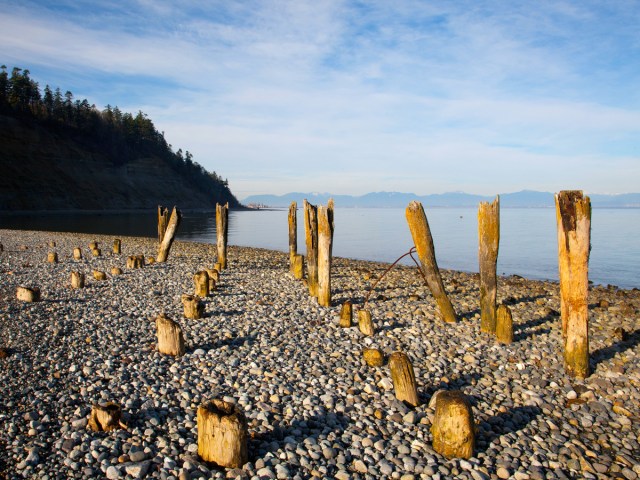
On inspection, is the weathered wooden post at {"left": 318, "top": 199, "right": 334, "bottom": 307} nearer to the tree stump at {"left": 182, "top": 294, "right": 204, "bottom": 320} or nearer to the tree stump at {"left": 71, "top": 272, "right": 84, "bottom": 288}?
the tree stump at {"left": 182, "top": 294, "right": 204, "bottom": 320}

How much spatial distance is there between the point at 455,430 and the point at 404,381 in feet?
4.70

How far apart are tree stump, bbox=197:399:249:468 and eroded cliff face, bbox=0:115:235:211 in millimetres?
78376

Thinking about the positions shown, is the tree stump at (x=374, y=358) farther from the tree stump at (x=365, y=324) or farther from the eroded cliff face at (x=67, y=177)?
the eroded cliff face at (x=67, y=177)

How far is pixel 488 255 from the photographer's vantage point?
31.0ft

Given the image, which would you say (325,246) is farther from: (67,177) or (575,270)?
(67,177)

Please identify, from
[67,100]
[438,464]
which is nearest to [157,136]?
[67,100]

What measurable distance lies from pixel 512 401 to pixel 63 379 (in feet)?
21.6

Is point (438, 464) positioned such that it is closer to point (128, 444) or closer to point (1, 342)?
point (128, 444)

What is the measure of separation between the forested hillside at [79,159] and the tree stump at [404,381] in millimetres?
78803

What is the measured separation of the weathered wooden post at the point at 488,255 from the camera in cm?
923

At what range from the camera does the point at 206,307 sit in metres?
11.7

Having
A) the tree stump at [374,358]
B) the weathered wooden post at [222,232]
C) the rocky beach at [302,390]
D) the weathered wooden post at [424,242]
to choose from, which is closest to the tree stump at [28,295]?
the rocky beach at [302,390]

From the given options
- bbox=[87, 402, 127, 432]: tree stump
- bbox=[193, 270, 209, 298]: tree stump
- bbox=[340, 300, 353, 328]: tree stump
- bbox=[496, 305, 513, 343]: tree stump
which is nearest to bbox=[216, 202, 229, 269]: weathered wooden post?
bbox=[193, 270, 209, 298]: tree stump

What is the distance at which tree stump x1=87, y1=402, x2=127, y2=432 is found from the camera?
17.8 ft
